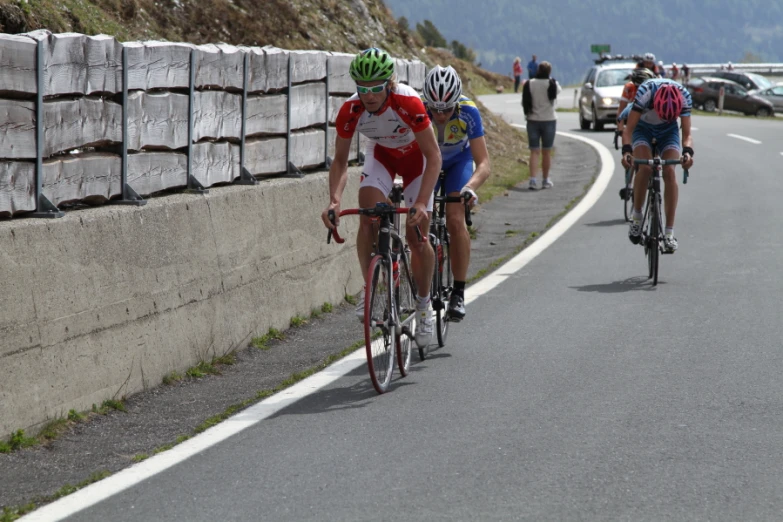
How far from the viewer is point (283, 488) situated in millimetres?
4914

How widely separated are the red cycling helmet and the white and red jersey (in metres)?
4.07

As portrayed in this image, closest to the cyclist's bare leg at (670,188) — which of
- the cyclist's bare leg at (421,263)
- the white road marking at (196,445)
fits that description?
the white road marking at (196,445)

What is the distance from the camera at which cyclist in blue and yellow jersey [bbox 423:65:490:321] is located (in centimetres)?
749

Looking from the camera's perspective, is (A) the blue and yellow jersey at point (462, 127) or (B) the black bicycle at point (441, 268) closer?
(A) the blue and yellow jersey at point (462, 127)

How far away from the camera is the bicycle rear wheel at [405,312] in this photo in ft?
22.9

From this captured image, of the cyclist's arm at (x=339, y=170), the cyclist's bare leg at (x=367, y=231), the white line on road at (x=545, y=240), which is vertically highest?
the cyclist's arm at (x=339, y=170)

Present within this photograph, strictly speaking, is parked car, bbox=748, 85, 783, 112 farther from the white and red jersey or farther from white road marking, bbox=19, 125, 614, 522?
the white and red jersey

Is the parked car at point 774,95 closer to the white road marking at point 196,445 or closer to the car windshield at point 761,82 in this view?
the car windshield at point 761,82

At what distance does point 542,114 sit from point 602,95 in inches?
539

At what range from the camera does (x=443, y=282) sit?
8195 millimetres

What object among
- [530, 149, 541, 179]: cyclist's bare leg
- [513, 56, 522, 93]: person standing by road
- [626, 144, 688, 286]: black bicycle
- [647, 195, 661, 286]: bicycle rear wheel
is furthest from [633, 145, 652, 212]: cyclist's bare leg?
[513, 56, 522, 93]: person standing by road

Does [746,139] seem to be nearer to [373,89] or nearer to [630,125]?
[630,125]

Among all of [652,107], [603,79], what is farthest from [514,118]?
[652,107]

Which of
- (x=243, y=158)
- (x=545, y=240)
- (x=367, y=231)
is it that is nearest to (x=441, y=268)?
(x=367, y=231)
